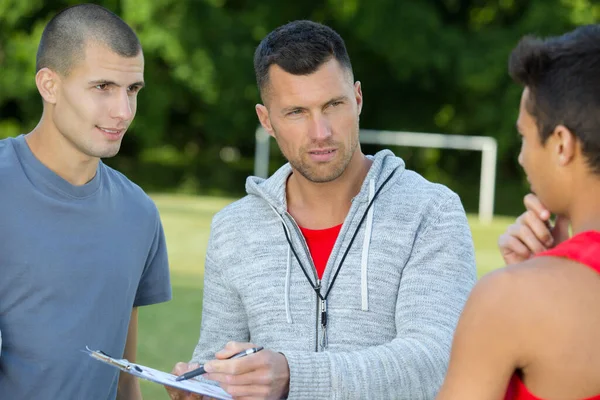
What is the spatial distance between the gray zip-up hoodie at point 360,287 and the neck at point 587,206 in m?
1.04

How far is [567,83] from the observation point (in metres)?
1.99

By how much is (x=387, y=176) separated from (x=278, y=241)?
1.43 ft

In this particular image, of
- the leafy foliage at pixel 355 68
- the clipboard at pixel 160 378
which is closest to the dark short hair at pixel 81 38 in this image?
the clipboard at pixel 160 378

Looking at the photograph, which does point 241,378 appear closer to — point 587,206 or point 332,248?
point 332,248

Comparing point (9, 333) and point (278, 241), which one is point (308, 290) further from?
point (9, 333)

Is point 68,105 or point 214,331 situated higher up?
point 68,105

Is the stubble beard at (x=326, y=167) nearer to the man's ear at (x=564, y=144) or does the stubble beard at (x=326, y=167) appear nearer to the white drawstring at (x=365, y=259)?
the white drawstring at (x=365, y=259)

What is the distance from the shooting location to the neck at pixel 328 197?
3422mm

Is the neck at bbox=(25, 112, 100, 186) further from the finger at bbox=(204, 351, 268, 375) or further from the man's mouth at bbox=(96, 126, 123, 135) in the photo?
the finger at bbox=(204, 351, 268, 375)

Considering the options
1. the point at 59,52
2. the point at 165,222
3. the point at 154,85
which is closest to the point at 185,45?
the point at 154,85

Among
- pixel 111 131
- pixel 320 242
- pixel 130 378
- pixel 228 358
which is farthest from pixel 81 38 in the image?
pixel 228 358

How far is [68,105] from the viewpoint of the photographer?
3.52 m

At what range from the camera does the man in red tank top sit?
1.91 metres

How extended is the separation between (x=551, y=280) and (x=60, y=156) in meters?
2.07
